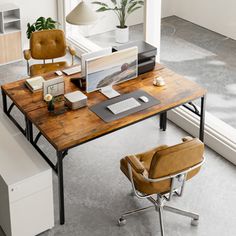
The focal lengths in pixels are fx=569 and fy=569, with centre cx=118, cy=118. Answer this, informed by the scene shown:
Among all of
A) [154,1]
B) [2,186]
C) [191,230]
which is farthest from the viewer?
[154,1]

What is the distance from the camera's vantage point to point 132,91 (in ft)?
16.8

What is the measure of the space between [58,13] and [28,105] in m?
3.11

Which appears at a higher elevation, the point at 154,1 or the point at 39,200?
the point at 154,1

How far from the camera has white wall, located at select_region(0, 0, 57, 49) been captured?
7.36 metres

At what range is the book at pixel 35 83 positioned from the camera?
199 inches

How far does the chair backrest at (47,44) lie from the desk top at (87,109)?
0.86 m

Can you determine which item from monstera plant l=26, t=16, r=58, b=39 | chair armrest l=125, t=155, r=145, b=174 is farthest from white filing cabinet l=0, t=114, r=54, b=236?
monstera plant l=26, t=16, r=58, b=39

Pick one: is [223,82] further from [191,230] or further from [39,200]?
[39,200]

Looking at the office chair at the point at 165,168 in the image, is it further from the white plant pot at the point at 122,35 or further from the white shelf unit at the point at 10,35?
the white shelf unit at the point at 10,35

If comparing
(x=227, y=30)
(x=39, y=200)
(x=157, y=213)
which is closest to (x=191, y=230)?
(x=157, y=213)

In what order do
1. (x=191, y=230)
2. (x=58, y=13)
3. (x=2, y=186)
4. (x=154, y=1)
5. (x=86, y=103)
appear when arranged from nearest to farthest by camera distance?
(x=2, y=186) → (x=191, y=230) → (x=86, y=103) → (x=154, y=1) → (x=58, y=13)

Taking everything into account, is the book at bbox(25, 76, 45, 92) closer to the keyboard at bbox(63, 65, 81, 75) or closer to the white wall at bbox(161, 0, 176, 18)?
the keyboard at bbox(63, 65, 81, 75)

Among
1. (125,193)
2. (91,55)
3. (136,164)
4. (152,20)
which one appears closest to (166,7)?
(152,20)

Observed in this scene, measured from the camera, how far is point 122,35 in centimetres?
719
